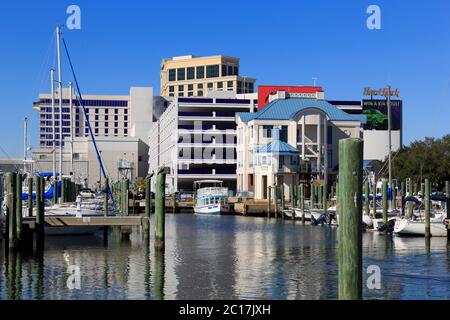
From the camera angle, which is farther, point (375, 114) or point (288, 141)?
point (375, 114)

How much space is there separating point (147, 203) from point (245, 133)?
67984 mm

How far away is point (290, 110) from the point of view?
11419 cm

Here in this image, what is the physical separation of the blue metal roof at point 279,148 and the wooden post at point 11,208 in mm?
65898

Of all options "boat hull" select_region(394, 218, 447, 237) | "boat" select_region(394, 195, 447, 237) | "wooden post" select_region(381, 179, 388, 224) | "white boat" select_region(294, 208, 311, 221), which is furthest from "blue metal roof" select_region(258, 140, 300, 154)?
"boat hull" select_region(394, 218, 447, 237)

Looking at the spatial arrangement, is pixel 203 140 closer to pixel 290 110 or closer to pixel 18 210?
pixel 290 110

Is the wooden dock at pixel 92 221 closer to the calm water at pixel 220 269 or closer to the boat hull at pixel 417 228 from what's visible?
the calm water at pixel 220 269

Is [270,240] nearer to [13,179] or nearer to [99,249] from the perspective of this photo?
[99,249]

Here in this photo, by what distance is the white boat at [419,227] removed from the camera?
51.2 meters

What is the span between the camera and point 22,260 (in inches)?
1419

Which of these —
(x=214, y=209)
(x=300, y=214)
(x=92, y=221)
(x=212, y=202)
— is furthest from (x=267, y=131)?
(x=92, y=221)

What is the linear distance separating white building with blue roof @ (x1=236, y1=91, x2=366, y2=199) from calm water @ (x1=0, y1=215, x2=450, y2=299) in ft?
160

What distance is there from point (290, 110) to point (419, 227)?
210ft
